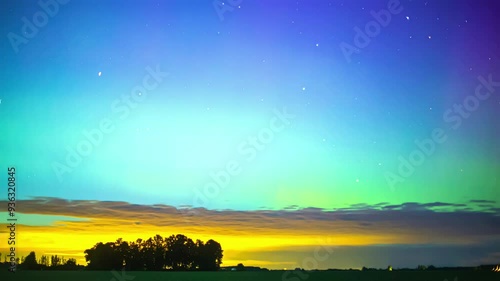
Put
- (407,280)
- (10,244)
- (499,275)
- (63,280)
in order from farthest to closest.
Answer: (499,275)
(407,280)
(63,280)
(10,244)

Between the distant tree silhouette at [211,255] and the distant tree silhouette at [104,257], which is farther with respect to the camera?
the distant tree silhouette at [211,255]

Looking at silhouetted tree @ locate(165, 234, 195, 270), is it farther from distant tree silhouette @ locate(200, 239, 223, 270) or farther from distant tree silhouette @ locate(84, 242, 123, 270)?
distant tree silhouette @ locate(84, 242, 123, 270)

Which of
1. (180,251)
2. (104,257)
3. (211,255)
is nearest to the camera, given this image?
(104,257)

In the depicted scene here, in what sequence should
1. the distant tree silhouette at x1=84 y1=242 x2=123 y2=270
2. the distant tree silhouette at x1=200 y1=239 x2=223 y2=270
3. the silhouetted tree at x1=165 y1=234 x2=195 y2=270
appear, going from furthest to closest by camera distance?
the silhouetted tree at x1=165 y1=234 x2=195 y2=270 → the distant tree silhouette at x1=200 y1=239 x2=223 y2=270 → the distant tree silhouette at x1=84 y1=242 x2=123 y2=270

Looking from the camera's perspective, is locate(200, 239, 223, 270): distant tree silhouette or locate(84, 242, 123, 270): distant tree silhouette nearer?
locate(84, 242, 123, 270): distant tree silhouette

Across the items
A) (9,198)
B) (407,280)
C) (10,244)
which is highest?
(9,198)

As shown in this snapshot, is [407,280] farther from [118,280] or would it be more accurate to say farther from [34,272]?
[34,272]

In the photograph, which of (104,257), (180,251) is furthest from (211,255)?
(104,257)

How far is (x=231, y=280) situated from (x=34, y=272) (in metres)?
6.86

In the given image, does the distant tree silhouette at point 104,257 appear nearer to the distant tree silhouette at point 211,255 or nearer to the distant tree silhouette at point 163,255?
the distant tree silhouette at point 163,255

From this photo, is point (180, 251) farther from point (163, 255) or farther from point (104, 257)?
point (104, 257)

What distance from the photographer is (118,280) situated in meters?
18.5

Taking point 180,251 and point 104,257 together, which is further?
point 180,251

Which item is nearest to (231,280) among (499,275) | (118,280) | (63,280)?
(118,280)
